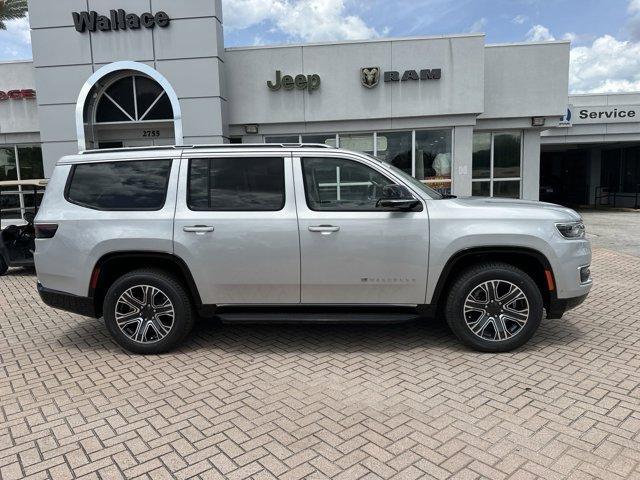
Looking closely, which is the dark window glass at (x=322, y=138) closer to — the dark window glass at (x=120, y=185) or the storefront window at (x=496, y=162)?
the storefront window at (x=496, y=162)

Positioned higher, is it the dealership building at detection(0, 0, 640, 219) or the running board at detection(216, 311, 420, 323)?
the dealership building at detection(0, 0, 640, 219)

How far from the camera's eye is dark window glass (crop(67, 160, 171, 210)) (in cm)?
479

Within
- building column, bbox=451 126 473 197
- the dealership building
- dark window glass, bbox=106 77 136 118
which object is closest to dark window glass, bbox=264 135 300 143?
the dealership building

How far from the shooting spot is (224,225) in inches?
182

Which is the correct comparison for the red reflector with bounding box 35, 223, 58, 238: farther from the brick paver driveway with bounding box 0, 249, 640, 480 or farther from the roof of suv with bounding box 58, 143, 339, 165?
the brick paver driveway with bounding box 0, 249, 640, 480

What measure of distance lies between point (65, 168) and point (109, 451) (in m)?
2.98

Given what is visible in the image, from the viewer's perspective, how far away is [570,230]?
4.55 m

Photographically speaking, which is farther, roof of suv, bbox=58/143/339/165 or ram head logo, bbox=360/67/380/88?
ram head logo, bbox=360/67/380/88

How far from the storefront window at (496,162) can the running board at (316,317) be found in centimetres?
1074

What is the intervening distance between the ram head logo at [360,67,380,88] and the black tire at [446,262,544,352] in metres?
9.72

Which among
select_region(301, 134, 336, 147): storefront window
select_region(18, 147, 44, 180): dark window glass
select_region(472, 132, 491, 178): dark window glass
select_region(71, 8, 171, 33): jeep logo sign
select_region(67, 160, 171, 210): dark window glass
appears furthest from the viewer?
select_region(18, 147, 44, 180): dark window glass

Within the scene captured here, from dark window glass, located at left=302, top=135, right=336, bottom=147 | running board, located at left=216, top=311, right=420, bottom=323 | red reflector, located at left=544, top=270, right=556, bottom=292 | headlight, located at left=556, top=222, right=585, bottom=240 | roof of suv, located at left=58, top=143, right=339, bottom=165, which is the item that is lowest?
running board, located at left=216, top=311, right=420, bottom=323

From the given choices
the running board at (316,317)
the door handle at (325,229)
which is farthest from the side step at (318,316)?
the door handle at (325,229)

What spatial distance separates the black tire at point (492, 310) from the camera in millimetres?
4496
